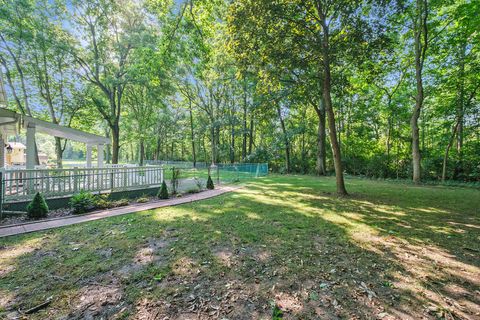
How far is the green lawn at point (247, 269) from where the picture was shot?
219 centimetres

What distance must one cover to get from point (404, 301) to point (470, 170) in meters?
17.2

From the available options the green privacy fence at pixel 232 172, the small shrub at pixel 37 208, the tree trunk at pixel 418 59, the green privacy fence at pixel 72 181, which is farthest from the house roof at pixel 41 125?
the tree trunk at pixel 418 59

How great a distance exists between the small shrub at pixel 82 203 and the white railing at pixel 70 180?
3.17ft

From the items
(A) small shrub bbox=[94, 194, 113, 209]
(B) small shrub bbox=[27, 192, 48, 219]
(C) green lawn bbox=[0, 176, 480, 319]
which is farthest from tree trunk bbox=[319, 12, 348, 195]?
(B) small shrub bbox=[27, 192, 48, 219]

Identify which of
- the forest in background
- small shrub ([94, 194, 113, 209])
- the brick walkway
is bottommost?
the brick walkway

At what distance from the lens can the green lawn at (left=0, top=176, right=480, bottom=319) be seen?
219cm

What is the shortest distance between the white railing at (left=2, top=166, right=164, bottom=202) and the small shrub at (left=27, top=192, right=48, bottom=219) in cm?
84

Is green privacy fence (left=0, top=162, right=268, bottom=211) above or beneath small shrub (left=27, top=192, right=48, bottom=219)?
above

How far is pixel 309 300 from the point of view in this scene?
232 centimetres

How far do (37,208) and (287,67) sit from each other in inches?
370

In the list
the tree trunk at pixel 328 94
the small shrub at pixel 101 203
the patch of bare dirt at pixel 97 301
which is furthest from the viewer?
the tree trunk at pixel 328 94

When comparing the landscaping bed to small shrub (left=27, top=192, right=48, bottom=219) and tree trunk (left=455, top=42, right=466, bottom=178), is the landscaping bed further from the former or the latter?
tree trunk (left=455, top=42, right=466, bottom=178)

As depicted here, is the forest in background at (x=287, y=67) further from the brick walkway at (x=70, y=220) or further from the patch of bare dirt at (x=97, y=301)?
the patch of bare dirt at (x=97, y=301)

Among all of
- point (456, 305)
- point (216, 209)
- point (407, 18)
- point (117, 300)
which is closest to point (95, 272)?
point (117, 300)
